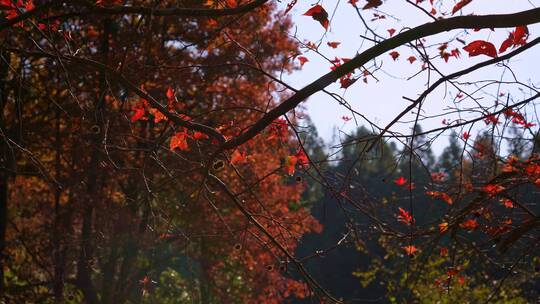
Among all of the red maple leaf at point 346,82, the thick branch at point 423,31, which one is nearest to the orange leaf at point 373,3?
the red maple leaf at point 346,82

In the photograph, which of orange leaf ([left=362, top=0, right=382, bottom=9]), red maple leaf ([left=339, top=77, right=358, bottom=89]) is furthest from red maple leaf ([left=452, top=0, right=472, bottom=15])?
red maple leaf ([left=339, top=77, right=358, bottom=89])

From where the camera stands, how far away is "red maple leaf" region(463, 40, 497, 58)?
2.35 meters

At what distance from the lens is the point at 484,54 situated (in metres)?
2.39

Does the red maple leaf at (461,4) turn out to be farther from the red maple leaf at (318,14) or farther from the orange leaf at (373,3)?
the red maple leaf at (318,14)

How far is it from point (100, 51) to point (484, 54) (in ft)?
21.3

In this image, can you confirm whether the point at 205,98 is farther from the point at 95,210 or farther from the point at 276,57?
the point at 95,210

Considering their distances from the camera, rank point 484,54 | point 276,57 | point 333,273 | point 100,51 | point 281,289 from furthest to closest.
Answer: point 333,273, point 281,289, point 276,57, point 100,51, point 484,54

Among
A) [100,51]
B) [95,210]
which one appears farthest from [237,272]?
[100,51]

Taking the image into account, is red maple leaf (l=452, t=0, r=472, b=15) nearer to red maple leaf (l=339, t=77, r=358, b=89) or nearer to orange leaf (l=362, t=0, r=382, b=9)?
orange leaf (l=362, t=0, r=382, b=9)

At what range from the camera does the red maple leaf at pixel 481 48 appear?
7.72 feet

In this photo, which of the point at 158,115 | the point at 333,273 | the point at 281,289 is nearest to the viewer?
the point at 158,115

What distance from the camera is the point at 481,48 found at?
93.8 inches

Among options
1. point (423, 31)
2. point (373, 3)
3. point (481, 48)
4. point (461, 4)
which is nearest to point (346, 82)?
point (373, 3)

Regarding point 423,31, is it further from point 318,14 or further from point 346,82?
point 346,82
